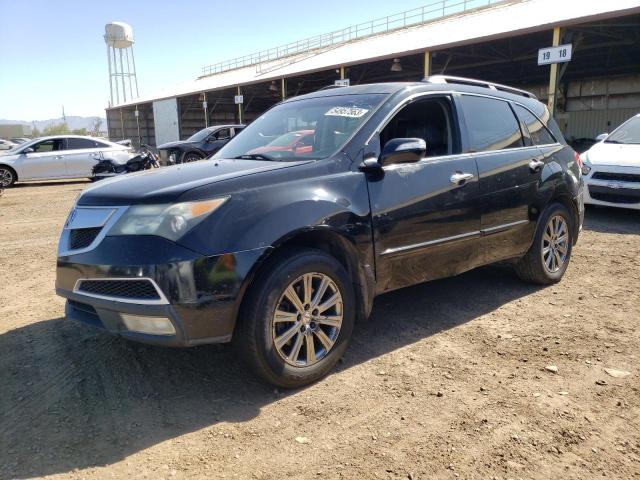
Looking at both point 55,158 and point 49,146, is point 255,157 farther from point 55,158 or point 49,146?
point 49,146

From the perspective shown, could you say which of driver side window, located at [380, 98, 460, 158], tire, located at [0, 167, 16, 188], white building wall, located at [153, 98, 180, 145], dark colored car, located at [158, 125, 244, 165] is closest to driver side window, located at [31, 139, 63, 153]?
tire, located at [0, 167, 16, 188]

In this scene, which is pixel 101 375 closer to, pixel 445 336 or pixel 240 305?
pixel 240 305

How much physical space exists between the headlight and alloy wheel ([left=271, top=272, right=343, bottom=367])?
64cm

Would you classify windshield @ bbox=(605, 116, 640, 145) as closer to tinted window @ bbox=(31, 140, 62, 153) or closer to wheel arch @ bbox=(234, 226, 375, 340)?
wheel arch @ bbox=(234, 226, 375, 340)

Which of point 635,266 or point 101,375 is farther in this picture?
point 635,266

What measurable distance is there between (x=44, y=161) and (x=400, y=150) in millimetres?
14641

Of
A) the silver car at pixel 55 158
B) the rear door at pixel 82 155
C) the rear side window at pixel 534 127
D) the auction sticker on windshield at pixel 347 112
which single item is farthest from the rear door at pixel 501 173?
the rear door at pixel 82 155

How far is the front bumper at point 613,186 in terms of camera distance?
7809mm

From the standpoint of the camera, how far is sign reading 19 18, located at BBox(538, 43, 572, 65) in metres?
13.2

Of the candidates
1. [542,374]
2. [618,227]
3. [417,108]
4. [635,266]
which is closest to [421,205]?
[417,108]

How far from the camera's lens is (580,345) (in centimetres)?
367

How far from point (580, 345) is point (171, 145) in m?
14.5

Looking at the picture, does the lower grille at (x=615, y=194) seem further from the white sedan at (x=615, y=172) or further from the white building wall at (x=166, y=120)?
the white building wall at (x=166, y=120)

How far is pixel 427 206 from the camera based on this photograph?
3637 mm
